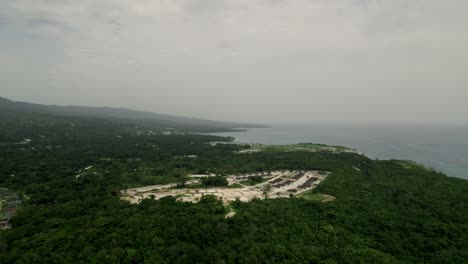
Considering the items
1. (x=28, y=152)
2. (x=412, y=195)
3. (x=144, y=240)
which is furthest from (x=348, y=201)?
(x=28, y=152)

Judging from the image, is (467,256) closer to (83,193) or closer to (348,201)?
(348,201)

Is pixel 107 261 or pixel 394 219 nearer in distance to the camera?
pixel 107 261

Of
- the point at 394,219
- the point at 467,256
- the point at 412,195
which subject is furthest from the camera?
the point at 412,195

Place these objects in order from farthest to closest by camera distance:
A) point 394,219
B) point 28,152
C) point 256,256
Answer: point 28,152, point 394,219, point 256,256

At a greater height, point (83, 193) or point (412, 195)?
point (412, 195)

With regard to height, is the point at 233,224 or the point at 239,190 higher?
the point at 233,224

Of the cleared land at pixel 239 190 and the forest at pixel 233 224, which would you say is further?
the cleared land at pixel 239 190

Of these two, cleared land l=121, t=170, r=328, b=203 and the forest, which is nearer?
the forest

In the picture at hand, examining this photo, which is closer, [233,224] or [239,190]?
[233,224]
